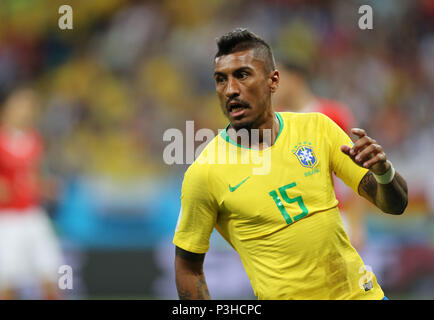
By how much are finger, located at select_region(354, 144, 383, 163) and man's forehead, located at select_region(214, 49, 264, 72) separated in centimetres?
72

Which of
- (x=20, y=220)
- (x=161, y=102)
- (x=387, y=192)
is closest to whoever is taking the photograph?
(x=387, y=192)

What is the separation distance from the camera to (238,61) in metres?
3.02

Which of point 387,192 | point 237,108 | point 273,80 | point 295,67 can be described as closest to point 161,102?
point 295,67

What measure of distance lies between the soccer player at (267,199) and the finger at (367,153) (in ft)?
0.72

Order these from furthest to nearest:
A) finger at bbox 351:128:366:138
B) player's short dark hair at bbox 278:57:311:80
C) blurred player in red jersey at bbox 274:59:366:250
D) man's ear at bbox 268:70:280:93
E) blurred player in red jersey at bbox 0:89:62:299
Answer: blurred player in red jersey at bbox 0:89:62:299 → player's short dark hair at bbox 278:57:311:80 → blurred player in red jersey at bbox 274:59:366:250 → man's ear at bbox 268:70:280:93 → finger at bbox 351:128:366:138

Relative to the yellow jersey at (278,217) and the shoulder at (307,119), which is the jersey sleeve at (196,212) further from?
the shoulder at (307,119)

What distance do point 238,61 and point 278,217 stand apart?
0.78m

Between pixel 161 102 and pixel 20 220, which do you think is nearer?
pixel 20 220

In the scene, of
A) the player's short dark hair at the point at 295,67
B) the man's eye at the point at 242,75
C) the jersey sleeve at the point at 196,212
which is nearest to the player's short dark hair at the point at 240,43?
the man's eye at the point at 242,75

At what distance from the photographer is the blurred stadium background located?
8.00 meters

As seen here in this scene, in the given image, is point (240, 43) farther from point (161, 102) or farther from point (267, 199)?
point (161, 102)

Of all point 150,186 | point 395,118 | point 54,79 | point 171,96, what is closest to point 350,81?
point 395,118

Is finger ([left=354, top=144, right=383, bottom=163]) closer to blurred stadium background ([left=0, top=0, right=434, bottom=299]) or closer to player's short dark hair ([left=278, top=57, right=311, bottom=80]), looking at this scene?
player's short dark hair ([left=278, top=57, right=311, bottom=80])

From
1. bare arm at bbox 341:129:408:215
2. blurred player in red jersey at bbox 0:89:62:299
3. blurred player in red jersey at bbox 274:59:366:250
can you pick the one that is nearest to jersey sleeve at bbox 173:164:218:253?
bare arm at bbox 341:129:408:215
